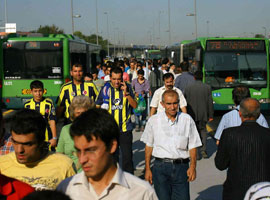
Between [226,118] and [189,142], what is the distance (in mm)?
1234

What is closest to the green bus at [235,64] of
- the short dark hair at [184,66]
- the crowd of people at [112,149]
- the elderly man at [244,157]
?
the short dark hair at [184,66]

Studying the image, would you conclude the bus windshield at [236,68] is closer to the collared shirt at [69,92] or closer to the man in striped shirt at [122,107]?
the collared shirt at [69,92]

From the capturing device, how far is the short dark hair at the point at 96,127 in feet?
9.47

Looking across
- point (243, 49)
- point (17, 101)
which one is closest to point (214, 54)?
point (243, 49)

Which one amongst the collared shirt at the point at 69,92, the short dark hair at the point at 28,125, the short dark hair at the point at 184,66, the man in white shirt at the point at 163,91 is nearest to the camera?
the short dark hair at the point at 28,125

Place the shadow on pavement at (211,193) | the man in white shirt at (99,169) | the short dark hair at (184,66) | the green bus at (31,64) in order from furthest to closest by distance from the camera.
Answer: the green bus at (31,64)
the short dark hair at (184,66)
the shadow on pavement at (211,193)
the man in white shirt at (99,169)

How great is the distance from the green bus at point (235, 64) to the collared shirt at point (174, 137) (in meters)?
12.4

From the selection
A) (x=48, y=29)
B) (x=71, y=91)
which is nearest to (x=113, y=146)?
(x=71, y=91)

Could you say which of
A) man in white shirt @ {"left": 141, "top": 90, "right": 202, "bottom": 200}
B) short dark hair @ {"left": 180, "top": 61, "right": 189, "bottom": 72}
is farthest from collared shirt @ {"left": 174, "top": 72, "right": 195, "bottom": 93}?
man in white shirt @ {"left": 141, "top": 90, "right": 202, "bottom": 200}

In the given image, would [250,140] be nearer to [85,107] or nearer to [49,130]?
[85,107]

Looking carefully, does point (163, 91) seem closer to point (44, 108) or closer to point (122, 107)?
point (122, 107)

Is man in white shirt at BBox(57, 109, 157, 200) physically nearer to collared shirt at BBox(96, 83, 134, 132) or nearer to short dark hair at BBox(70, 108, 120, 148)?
short dark hair at BBox(70, 108, 120, 148)

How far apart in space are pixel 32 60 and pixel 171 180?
14.3m

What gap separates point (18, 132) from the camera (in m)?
3.72
